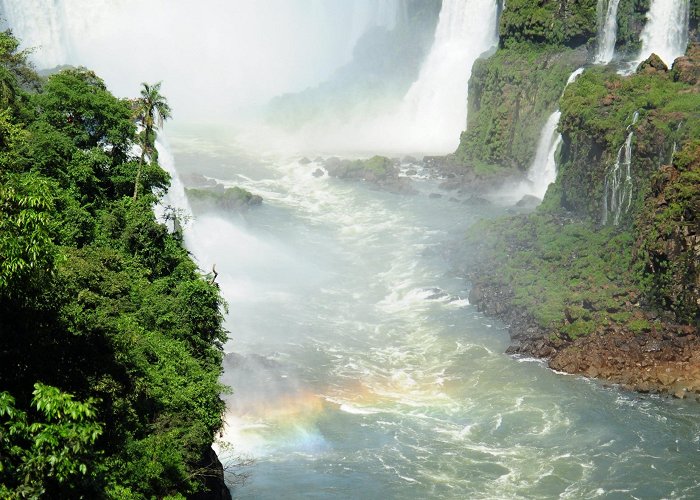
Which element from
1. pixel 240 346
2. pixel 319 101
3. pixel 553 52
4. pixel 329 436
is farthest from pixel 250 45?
pixel 329 436

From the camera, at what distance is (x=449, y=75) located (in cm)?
9100

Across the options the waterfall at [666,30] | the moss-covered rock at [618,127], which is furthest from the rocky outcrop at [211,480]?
the waterfall at [666,30]

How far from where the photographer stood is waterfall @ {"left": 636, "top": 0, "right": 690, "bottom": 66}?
194 feet

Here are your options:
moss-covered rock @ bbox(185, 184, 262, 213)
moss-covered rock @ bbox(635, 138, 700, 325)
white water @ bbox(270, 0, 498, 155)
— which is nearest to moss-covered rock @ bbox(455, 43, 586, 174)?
white water @ bbox(270, 0, 498, 155)

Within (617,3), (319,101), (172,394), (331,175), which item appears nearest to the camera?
(172,394)

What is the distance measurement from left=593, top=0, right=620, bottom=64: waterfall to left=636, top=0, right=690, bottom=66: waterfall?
2.87 meters

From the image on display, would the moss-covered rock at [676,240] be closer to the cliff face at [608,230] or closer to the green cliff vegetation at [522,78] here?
the cliff face at [608,230]

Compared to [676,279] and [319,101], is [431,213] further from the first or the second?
[319,101]

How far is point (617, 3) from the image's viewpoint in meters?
62.8

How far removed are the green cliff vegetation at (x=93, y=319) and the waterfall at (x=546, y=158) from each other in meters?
35.2

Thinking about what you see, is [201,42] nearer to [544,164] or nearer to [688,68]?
[544,164]

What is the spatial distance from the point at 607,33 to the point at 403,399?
132 feet

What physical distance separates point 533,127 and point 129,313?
5019 centimetres

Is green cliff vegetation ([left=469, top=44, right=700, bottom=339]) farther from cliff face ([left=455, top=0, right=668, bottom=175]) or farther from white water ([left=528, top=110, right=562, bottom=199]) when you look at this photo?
cliff face ([left=455, top=0, right=668, bottom=175])
